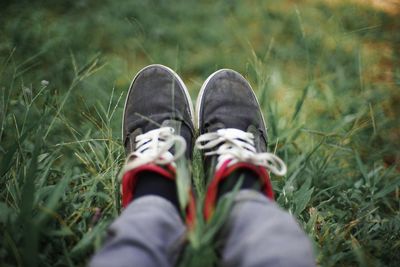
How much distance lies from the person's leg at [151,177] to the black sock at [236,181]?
0.12 metres

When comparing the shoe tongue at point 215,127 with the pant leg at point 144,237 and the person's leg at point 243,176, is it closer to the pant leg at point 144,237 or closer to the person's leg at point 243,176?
the person's leg at point 243,176

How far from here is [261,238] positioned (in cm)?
64

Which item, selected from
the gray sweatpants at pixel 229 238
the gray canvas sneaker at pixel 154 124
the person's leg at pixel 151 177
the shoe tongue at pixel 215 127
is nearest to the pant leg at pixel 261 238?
the gray sweatpants at pixel 229 238

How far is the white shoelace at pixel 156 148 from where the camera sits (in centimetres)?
85

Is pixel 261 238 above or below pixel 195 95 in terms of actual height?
above

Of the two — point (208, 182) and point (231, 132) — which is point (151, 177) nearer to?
point (208, 182)

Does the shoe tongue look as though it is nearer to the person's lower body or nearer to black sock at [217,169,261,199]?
the person's lower body

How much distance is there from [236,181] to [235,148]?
0.11m

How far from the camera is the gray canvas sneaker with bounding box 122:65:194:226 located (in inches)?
34.1

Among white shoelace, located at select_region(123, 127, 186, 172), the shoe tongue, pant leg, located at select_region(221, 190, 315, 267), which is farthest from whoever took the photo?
the shoe tongue

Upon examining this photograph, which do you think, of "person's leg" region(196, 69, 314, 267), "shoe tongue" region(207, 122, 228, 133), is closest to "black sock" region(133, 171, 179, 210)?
"person's leg" region(196, 69, 314, 267)

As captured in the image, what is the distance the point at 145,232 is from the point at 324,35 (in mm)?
1296

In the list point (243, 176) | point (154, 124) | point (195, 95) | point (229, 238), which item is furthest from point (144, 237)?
point (195, 95)

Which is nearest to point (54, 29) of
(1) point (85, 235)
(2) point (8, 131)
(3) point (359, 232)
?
(2) point (8, 131)
